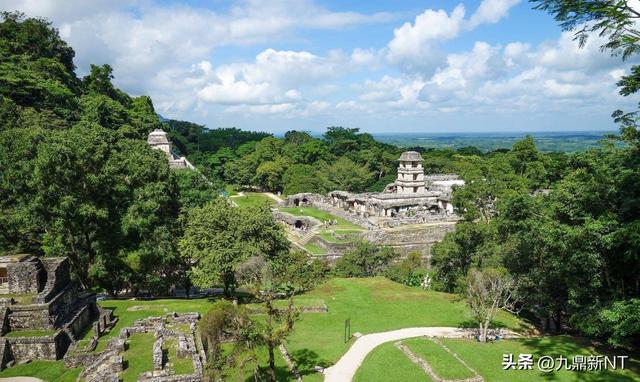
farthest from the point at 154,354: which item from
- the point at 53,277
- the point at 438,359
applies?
the point at 438,359

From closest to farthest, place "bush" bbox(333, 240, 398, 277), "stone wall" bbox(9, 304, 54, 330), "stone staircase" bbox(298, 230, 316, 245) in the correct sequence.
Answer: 1. "stone wall" bbox(9, 304, 54, 330)
2. "bush" bbox(333, 240, 398, 277)
3. "stone staircase" bbox(298, 230, 316, 245)

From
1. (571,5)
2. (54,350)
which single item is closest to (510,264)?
(571,5)

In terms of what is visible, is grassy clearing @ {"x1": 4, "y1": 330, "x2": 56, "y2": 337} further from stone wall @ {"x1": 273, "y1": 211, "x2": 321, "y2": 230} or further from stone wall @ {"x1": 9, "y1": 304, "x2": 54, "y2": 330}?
stone wall @ {"x1": 273, "y1": 211, "x2": 321, "y2": 230}

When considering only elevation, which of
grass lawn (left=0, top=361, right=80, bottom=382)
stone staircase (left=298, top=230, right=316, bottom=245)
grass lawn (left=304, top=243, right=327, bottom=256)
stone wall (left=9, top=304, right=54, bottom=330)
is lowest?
grass lawn (left=304, top=243, right=327, bottom=256)

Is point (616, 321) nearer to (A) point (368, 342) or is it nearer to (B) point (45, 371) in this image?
(A) point (368, 342)

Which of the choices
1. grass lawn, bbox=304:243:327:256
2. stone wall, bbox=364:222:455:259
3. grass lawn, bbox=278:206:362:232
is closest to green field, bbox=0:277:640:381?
grass lawn, bbox=304:243:327:256

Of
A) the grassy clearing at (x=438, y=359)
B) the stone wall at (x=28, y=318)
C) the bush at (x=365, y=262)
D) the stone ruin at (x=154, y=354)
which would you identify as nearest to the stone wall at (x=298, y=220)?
the bush at (x=365, y=262)

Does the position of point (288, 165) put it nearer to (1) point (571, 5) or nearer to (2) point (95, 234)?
(2) point (95, 234)
